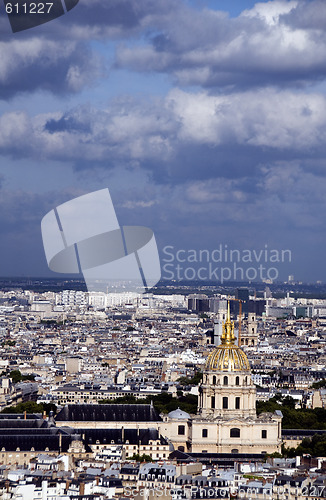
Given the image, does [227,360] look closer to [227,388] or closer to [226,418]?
[227,388]

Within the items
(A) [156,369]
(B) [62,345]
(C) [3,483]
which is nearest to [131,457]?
(C) [3,483]

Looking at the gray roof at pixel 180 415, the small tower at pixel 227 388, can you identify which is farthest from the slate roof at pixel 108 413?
the small tower at pixel 227 388

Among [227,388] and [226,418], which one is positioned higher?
[227,388]

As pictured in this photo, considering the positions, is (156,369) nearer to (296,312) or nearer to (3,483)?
(3,483)

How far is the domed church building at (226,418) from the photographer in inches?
2060

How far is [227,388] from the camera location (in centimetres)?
5322

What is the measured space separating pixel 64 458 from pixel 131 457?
353 centimetres

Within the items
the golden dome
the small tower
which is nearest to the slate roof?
the small tower

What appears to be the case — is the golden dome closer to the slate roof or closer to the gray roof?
the gray roof

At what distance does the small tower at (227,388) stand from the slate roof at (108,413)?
7.24 ft

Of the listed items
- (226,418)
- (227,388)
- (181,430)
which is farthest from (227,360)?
(181,430)

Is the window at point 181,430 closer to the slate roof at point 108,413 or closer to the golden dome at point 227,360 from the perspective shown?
the slate roof at point 108,413

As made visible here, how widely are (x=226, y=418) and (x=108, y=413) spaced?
186 inches

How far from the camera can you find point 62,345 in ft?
381
